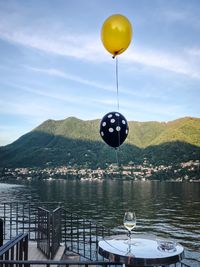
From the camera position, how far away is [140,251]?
10.7 ft

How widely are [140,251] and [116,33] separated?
15.2ft

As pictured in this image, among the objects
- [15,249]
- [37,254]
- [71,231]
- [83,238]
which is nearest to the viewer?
[15,249]

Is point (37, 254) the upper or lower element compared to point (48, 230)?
lower

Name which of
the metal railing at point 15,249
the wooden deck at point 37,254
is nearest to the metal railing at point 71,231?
the wooden deck at point 37,254

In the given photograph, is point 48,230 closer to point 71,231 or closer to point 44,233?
point 44,233

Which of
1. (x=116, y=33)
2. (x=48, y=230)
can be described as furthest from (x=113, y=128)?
(x=48, y=230)

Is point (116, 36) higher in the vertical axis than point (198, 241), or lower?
higher

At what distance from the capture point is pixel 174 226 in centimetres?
4012

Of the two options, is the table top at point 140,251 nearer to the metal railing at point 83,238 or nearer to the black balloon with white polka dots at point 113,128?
the black balloon with white polka dots at point 113,128

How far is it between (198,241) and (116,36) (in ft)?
94.9

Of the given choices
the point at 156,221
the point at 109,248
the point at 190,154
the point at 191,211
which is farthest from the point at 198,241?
the point at 190,154

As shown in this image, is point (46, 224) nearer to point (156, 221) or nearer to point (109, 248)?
point (109, 248)

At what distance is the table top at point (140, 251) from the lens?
3010mm

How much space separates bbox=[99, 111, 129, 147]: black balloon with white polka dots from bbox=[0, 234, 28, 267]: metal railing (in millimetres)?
3970
